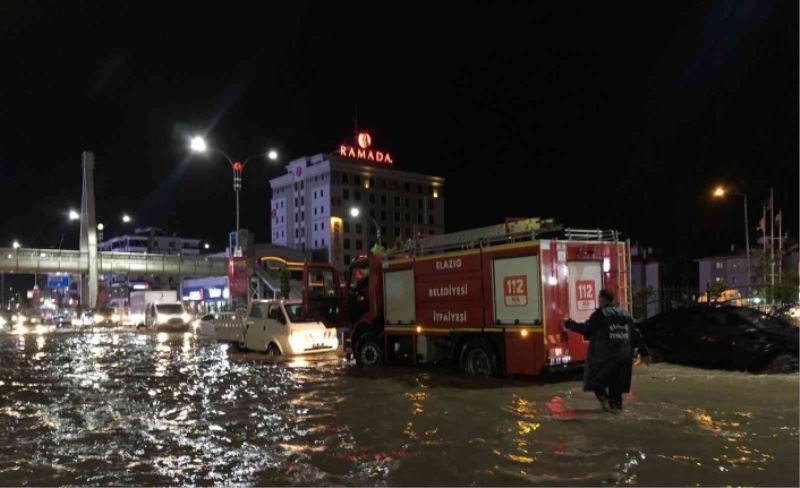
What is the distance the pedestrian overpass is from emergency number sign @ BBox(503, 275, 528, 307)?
5846 centimetres

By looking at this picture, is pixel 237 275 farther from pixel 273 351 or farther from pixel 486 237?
pixel 486 237

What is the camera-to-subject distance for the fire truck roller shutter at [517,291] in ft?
38.1

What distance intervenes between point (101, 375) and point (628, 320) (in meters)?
11.5

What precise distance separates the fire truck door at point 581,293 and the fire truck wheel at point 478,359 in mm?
1486

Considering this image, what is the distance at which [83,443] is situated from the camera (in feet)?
25.8

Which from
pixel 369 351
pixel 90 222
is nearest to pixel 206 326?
pixel 369 351

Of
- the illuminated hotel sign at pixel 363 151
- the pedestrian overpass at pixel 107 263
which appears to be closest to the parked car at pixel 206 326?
the pedestrian overpass at pixel 107 263

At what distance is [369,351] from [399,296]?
1731 millimetres

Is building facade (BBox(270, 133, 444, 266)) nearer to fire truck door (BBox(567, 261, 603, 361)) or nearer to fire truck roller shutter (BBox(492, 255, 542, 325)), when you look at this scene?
fire truck roller shutter (BBox(492, 255, 542, 325))

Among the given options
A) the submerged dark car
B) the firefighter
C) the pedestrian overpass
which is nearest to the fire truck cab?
the submerged dark car

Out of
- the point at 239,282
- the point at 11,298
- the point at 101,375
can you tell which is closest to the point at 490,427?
the point at 101,375

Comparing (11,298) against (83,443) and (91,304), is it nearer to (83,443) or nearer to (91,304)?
(91,304)

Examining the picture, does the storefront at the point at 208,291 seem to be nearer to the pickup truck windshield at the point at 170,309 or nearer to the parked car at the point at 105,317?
the parked car at the point at 105,317

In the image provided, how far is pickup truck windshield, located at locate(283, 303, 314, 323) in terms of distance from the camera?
1794 centimetres
